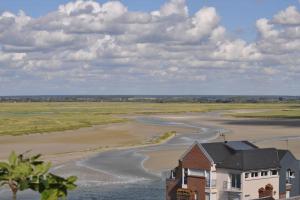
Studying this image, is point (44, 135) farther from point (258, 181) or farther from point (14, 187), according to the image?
point (14, 187)

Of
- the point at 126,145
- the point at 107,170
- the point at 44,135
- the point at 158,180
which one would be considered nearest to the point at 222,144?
the point at 158,180

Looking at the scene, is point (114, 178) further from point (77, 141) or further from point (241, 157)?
point (77, 141)

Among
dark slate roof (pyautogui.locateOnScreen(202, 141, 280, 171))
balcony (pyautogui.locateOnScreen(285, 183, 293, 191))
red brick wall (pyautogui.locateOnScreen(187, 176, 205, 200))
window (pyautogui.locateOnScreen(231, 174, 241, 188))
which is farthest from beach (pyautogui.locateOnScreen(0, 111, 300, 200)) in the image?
balcony (pyautogui.locateOnScreen(285, 183, 293, 191))

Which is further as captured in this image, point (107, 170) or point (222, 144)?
point (107, 170)

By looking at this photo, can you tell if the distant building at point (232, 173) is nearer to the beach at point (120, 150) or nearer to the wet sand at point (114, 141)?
the beach at point (120, 150)

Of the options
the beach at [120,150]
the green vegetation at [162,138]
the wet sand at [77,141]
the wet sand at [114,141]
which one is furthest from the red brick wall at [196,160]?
the green vegetation at [162,138]

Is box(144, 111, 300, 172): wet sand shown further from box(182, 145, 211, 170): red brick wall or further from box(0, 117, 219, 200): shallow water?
box(182, 145, 211, 170): red brick wall
